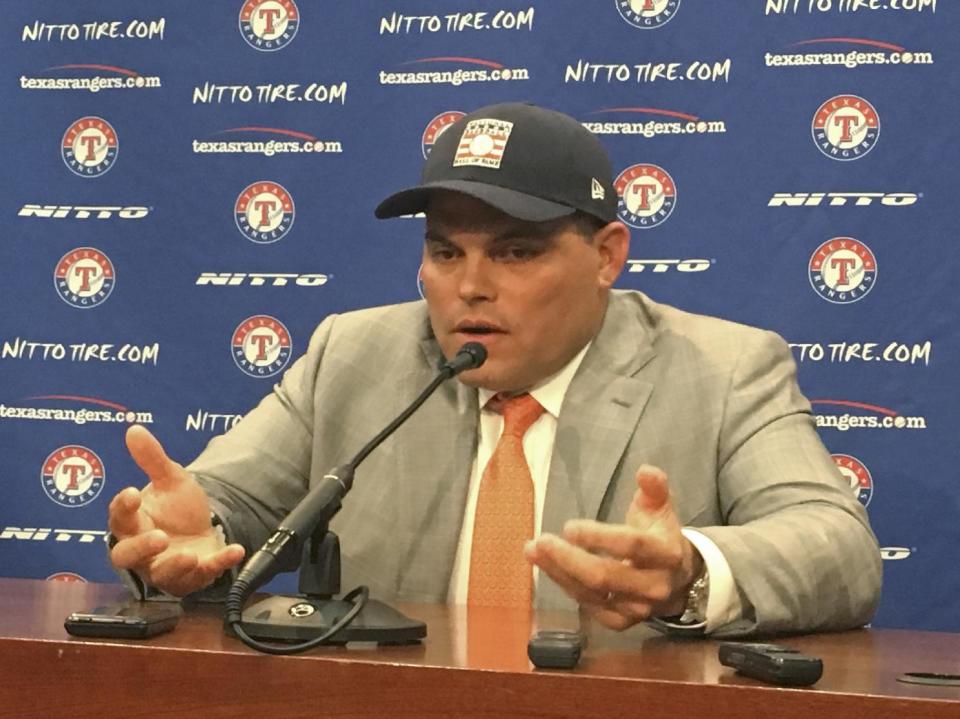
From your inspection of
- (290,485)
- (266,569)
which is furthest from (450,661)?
(290,485)

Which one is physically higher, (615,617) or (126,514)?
(126,514)

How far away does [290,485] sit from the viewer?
2.43 meters

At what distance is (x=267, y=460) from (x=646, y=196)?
1138 mm

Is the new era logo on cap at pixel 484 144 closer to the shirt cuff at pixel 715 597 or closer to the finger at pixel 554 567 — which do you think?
the shirt cuff at pixel 715 597

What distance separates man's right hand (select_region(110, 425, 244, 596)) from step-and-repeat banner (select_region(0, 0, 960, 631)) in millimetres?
1384

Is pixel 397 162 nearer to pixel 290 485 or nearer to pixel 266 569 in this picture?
pixel 290 485

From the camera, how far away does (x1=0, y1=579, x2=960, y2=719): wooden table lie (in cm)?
126

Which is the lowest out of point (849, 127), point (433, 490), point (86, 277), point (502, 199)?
point (433, 490)

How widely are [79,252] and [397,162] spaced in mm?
850

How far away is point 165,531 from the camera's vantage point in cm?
193

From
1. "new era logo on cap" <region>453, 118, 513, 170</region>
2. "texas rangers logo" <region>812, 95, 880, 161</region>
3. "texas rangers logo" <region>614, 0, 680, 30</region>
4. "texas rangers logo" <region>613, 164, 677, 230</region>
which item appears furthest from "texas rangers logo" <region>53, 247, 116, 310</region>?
"texas rangers logo" <region>812, 95, 880, 161</region>

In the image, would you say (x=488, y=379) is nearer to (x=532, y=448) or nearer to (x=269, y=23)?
(x=532, y=448)

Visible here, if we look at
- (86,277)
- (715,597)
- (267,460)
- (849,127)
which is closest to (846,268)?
(849,127)

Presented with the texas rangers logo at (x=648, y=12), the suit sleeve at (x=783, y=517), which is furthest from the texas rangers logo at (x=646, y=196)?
the suit sleeve at (x=783, y=517)
